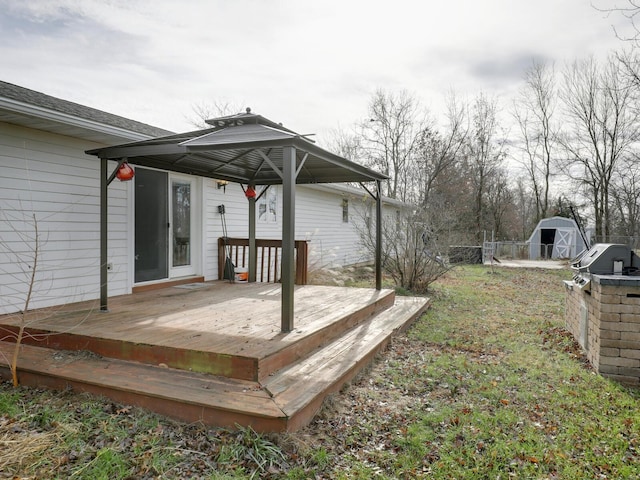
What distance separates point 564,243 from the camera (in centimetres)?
2061

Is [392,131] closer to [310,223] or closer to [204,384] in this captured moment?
[310,223]

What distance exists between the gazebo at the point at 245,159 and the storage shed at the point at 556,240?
1715 centimetres

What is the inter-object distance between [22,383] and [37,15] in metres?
6.27

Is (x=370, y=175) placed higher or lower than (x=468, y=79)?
lower

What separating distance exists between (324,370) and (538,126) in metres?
24.6

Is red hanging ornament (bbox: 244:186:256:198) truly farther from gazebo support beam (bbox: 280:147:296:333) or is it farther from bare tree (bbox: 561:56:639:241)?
bare tree (bbox: 561:56:639:241)

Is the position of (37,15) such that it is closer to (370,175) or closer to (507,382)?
(370,175)

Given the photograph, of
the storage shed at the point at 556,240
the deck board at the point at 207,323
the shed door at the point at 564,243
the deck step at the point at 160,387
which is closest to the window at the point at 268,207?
the deck board at the point at 207,323

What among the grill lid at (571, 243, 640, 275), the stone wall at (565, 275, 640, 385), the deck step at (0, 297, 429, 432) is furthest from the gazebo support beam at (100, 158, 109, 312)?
the grill lid at (571, 243, 640, 275)

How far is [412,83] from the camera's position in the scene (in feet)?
60.7

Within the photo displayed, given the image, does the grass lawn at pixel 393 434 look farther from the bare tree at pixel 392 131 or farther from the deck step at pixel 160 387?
the bare tree at pixel 392 131

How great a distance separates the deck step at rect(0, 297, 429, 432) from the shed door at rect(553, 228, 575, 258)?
1995 cm

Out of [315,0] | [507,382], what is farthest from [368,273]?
[507,382]

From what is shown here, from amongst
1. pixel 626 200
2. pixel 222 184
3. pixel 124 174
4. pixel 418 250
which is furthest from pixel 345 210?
pixel 626 200
